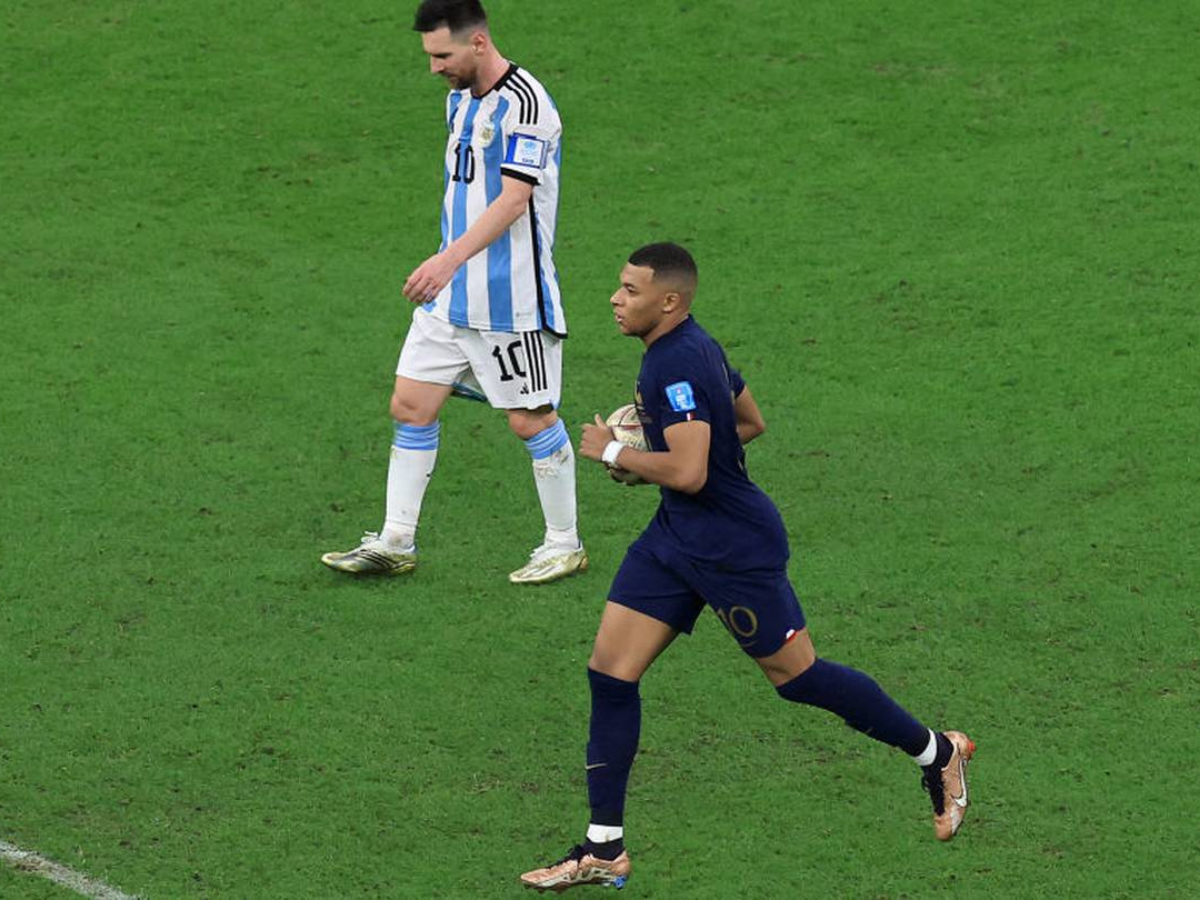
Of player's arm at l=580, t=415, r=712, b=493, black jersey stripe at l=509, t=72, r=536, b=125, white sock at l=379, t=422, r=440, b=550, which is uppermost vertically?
black jersey stripe at l=509, t=72, r=536, b=125

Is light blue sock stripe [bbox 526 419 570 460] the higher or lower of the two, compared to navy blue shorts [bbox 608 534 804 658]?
higher

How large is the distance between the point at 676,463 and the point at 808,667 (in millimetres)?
877

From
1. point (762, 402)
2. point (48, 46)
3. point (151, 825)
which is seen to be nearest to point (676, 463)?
point (151, 825)

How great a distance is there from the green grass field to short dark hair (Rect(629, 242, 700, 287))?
199 cm

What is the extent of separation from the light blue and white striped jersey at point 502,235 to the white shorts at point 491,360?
0.18 feet

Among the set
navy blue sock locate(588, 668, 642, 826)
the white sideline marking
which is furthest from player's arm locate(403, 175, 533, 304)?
the white sideline marking

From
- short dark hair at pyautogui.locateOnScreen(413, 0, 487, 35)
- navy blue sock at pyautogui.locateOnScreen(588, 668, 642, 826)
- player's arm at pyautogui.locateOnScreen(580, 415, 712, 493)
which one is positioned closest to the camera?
player's arm at pyautogui.locateOnScreen(580, 415, 712, 493)

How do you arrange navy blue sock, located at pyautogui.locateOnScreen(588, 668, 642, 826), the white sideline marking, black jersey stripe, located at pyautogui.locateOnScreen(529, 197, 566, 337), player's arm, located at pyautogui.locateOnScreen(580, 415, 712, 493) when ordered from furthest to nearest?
black jersey stripe, located at pyautogui.locateOnScreen(529, 197, 566, 337) < navy blue sock, located at pyautogui.locateOnScreen(588, 668, 642, 826) < the white sideline marking < player's arm, located at pyautogui.locateOnScreen(580, 415, 712, 493)

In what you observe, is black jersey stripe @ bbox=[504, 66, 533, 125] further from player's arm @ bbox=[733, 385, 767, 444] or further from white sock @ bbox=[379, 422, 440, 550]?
player's arm @ bbox=[733, 385, 767, 444]

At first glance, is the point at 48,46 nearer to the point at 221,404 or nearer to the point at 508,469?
the point at 221,404

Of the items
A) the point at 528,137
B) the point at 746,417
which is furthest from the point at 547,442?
the point at 746,417

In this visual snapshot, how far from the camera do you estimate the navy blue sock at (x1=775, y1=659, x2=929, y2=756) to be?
272 inches

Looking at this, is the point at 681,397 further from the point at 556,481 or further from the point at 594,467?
the point at 594,467

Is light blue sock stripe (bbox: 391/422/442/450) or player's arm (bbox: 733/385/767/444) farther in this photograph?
light blue sock stripe (bbox: 391/422/442/450)
